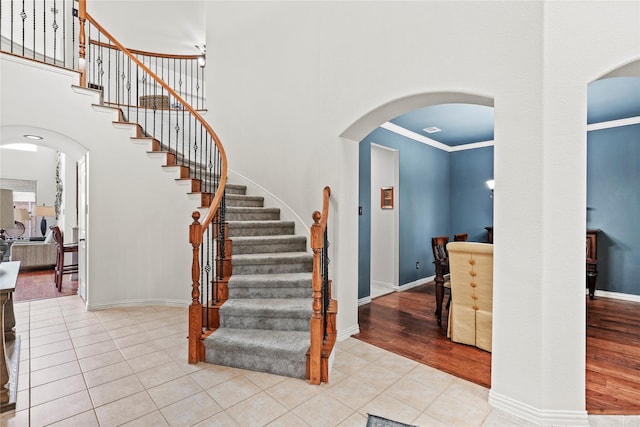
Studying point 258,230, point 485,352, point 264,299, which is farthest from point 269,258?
point 485,352

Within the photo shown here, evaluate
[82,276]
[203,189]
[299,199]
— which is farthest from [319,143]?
[82,276]

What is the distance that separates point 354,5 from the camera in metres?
3.19

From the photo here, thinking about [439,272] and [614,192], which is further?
[614,192]

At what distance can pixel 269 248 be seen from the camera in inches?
147

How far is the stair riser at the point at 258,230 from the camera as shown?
3811 mm

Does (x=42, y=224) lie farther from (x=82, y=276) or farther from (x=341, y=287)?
(x=341, y=287)

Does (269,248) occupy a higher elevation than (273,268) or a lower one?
higher

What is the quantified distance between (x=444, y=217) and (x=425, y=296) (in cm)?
242

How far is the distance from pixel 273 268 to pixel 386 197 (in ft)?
9.96

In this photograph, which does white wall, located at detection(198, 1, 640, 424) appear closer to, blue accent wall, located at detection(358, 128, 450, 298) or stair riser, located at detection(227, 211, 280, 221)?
stair riser, located at detection(227, 211, 280, 221)

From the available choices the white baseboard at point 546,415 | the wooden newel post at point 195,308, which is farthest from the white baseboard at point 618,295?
the wooden newel post at point 195,308

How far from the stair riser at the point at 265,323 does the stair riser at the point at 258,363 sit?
286mm

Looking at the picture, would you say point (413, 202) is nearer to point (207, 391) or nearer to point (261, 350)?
point (261, 350)

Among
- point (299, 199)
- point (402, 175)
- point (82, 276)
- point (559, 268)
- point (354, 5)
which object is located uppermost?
→ point (354, 5)
